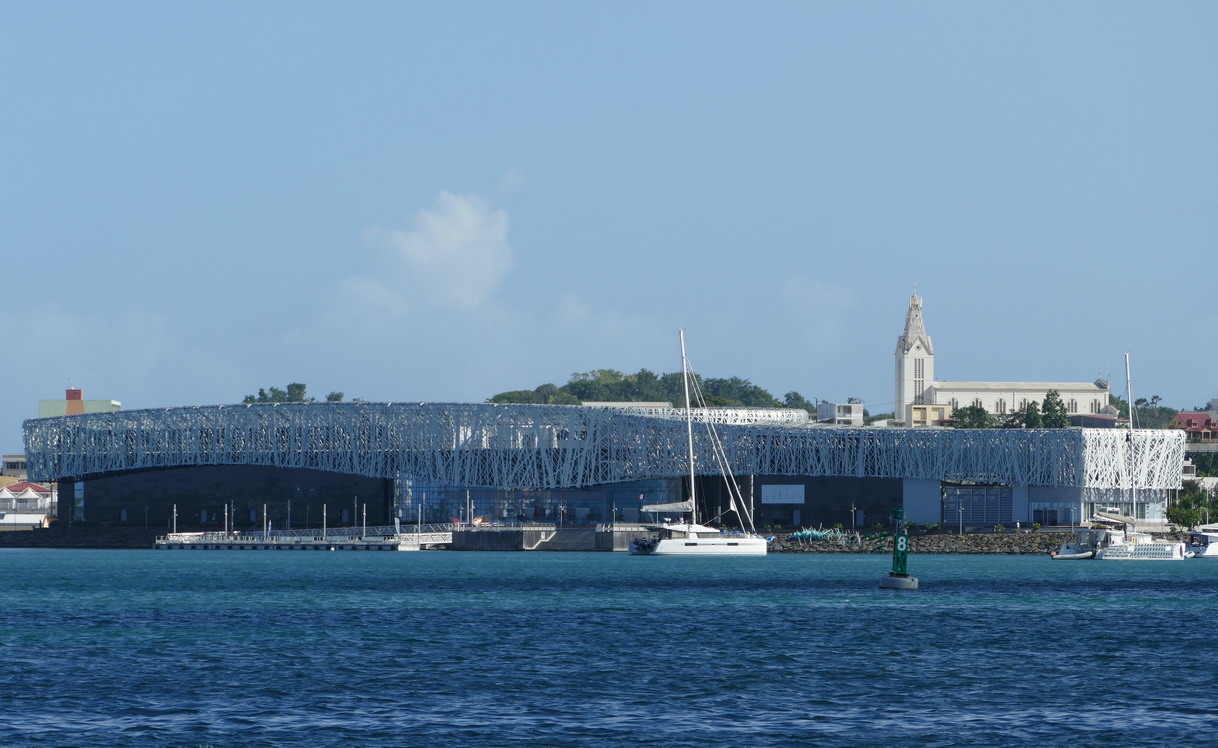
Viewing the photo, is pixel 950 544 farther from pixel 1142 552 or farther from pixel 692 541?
pixel 692 541

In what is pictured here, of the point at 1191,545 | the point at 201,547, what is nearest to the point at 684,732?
the point at 1191,545

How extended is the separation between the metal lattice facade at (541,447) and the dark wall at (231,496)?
1737 millimetres

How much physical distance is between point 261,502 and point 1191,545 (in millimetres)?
83749

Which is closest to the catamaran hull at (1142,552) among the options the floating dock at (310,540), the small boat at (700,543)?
the small boat at (700,543)

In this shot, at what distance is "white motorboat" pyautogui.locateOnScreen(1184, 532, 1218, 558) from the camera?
140m

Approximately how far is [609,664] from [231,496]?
130898mm

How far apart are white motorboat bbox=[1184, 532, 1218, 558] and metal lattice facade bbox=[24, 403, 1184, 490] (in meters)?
11.8

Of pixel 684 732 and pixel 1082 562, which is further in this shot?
pixel 1082 562

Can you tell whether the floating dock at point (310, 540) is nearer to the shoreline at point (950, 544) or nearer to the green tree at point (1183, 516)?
the shoreline at point (950, 544)

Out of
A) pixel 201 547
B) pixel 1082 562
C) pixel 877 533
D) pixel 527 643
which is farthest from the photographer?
pixel 201 547

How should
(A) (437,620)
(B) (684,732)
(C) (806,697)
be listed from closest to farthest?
(B) (684,732) → (C) (806,697) → (A) (437,620)

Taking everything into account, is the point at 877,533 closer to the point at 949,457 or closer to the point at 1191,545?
the point at 949,457

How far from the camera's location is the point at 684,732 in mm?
39188

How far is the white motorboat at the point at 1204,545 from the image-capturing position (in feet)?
458
